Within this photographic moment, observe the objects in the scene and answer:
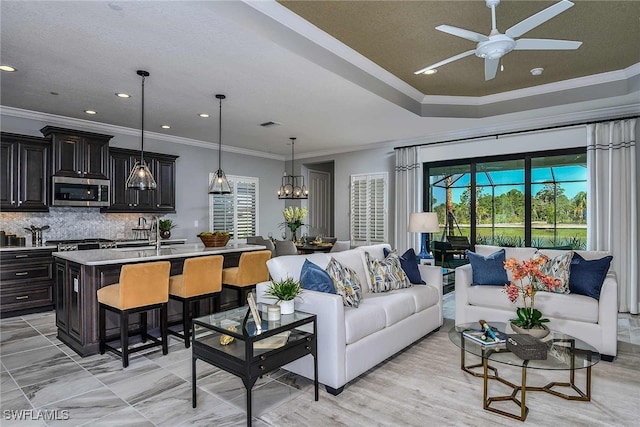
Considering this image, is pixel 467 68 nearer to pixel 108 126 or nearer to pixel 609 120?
pixel 609 120

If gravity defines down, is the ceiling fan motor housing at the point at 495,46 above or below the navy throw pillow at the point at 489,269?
above

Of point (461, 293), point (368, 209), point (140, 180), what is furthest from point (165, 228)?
point (461, 293)

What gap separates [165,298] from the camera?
141 inches

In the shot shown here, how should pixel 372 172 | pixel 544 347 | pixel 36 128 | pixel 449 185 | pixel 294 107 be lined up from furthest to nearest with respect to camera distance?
1. pixel 372 172
2. pixel 449 185
3. pixel 36 128
4. pixel 294 107
5. pixel 544 347

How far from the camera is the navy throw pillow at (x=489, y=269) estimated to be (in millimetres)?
4215

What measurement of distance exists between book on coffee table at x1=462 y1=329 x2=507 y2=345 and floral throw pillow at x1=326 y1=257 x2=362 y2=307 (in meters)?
0.93

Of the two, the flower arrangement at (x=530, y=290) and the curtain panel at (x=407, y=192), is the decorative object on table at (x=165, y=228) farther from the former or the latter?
the flower arrangement at (x=530, y=290)

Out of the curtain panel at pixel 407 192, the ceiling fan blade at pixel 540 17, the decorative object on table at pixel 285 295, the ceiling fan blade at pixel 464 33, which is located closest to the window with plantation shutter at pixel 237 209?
the curtain panel at pixel 407 192

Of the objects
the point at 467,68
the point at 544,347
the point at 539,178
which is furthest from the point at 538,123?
the point at 544,347

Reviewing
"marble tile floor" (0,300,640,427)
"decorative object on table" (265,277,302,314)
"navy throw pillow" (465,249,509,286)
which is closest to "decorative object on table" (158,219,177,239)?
"marble tile floor" (0,300,640,427)

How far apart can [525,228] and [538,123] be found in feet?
5.59

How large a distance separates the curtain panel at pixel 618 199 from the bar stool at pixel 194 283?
5220 mm

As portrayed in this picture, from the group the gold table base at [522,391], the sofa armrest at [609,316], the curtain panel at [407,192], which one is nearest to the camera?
the gold table base at [522,391]

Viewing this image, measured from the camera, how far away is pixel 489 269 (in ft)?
13.9
